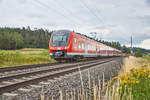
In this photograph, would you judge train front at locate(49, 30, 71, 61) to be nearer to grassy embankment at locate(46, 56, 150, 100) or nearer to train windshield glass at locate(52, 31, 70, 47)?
train windshield glass at locate(52, 31, 70, 47)

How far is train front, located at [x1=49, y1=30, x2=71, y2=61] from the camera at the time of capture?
1335 cm

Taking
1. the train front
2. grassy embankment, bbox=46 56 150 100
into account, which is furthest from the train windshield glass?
grassy embankment, bbox=46 56 150 100

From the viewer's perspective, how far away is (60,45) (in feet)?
45.1

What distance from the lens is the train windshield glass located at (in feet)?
45.2

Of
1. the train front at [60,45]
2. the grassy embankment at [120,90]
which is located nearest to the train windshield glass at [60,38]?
the train front at [60,45]

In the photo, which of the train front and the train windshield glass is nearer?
the train front

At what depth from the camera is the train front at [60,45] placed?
13352 mm

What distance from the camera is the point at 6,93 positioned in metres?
3.78

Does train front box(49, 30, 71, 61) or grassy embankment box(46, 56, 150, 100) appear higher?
train front box(49, 30, 71, 61)

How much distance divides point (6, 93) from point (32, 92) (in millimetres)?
608

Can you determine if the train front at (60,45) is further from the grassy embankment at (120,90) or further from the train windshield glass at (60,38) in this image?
the grassy embankment at (120,90)

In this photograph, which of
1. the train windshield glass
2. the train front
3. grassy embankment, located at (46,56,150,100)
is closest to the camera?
grassy embankment, located at (46,56,150,100)

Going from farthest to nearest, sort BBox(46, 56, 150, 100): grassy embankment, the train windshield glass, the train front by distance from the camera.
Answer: the train windshield glass → the train front → BBox(46, 56, 150, 100): grassy embankment

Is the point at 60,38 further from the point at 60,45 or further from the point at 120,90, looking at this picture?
the point at 120,90
